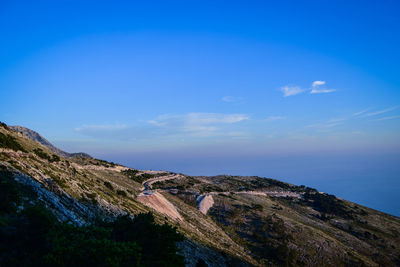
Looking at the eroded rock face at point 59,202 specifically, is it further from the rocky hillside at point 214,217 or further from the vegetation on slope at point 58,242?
the vegetation on slope at point 58,242

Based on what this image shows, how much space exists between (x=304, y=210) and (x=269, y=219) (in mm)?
30975

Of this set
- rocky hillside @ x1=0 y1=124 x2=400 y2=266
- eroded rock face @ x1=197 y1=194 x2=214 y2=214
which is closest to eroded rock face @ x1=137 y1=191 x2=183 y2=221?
rocky hillside @ x1=0 y1=124 x2=400 y2=266

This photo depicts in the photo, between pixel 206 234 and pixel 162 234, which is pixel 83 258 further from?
pixel 206 234

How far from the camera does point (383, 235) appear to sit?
214 feet

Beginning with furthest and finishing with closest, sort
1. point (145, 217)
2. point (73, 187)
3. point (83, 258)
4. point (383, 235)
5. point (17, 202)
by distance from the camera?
1. point (383, 235)
2. point (73, 187)
3. point (145, 217)
4. point (17, 202)
5. point (83, 258)

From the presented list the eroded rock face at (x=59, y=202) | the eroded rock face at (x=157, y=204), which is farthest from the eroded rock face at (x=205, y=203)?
the eroded rock face at (x=59, y=202)

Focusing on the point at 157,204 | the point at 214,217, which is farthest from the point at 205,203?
→ the point at 157,204

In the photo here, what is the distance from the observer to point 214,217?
52.2 m

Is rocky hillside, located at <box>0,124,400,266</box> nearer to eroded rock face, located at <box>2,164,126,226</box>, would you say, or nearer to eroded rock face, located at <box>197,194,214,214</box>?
eroded rock face, located at <box>2,164,126,226</box>

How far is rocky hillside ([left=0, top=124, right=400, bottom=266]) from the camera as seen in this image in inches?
891

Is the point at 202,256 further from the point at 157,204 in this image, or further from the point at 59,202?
the point at 59,202

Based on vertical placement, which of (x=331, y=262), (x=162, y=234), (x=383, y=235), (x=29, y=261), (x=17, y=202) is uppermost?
(x=17, y=202)

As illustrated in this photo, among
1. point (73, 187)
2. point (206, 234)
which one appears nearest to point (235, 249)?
point (206, 234)

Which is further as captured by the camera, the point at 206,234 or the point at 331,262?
the point at 331,262
